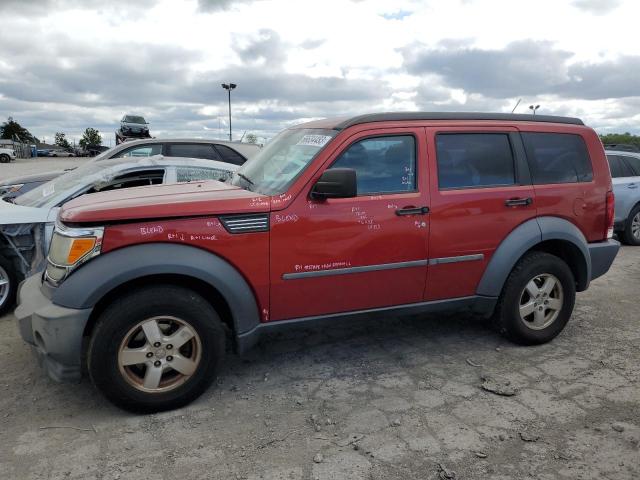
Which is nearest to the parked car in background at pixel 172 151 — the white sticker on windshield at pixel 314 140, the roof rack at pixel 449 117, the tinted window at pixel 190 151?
the tinted window at pixel 190 151

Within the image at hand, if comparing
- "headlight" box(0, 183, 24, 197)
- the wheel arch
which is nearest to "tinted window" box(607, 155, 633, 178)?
the wheel arch

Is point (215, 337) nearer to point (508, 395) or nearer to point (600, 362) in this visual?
point (508, 395)

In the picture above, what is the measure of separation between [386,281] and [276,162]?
1216 millimetres

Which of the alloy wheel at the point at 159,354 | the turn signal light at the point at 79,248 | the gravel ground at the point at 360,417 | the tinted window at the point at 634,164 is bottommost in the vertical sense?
the gravel ground at the point at 360,417

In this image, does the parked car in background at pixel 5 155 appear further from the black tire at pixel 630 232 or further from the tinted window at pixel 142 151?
the black tire at pixel 630 232

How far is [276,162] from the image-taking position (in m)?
3.94

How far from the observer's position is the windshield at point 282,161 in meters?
3.58

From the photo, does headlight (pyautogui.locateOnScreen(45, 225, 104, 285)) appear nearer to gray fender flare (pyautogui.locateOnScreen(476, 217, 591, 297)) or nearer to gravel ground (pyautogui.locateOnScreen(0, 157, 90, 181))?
gray fender flare (pyautogui.locateOnScreen(476, 217, 591, 297))

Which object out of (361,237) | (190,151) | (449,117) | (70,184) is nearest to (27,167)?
(190,151)

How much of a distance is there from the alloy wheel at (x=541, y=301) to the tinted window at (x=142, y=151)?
236 inches

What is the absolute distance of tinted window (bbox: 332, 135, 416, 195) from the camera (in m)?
3.64

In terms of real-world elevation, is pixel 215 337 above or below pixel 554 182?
below

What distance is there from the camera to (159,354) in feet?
10.5

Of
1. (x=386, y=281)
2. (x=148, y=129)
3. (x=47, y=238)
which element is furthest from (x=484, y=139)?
(x=148, y=129)
